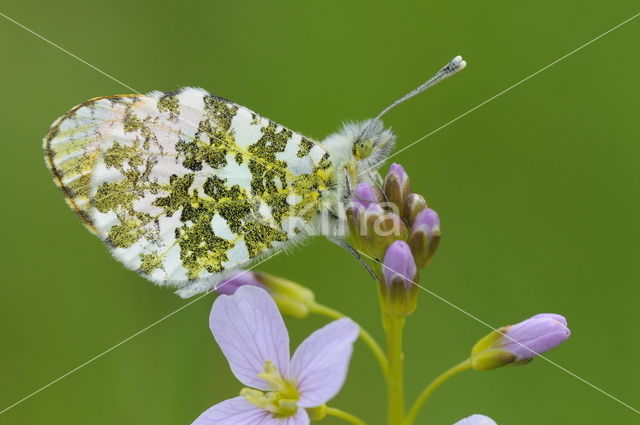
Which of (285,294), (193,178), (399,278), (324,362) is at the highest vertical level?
(193,178)

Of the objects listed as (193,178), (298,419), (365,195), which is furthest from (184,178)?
(298,419)

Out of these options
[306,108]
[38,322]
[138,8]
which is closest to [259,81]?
[306,108]

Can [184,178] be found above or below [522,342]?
above

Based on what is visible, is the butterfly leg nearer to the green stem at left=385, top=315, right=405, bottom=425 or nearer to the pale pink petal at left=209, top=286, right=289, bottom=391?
the green stem at left=385, top=315, right=405, bottom=425

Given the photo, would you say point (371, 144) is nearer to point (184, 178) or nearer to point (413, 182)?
point (184, 178)

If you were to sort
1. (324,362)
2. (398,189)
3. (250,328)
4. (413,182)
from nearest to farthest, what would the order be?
(324,362)
(250,328)
(398,189)
(413,182)
